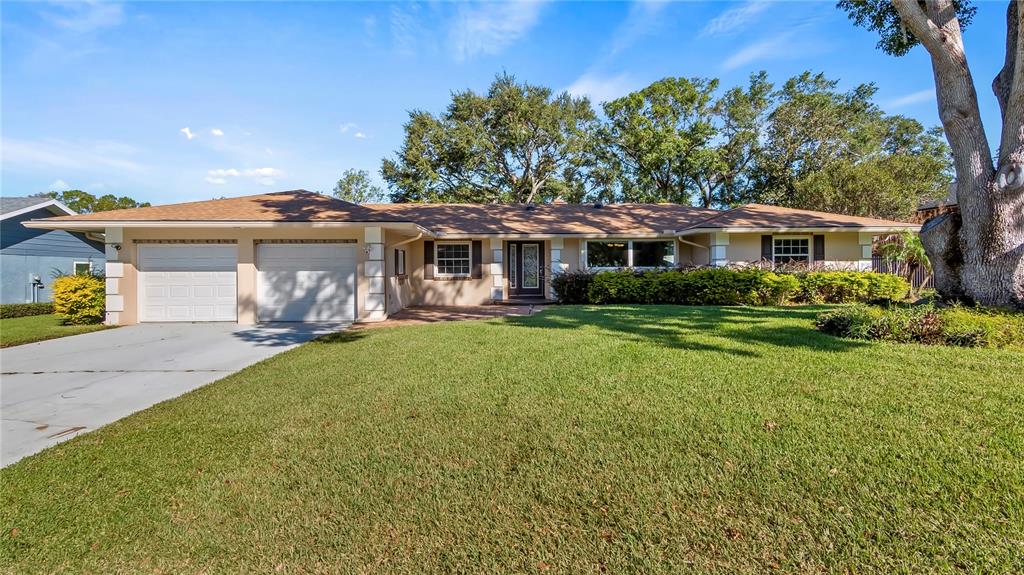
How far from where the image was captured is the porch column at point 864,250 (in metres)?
13.6

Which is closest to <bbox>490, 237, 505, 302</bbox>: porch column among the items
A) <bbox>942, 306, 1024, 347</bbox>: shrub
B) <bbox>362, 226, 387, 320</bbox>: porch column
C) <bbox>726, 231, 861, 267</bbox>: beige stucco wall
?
<bbox>362, 226, 387, 320</bbox>: porch column

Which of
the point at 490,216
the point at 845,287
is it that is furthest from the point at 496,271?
the point at 845,287

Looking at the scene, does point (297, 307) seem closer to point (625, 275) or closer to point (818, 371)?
point (625, 275)

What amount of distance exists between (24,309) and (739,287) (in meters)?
21.2

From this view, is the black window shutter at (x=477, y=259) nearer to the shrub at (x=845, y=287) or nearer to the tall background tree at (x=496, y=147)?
the shrub at (x=845, y=287)

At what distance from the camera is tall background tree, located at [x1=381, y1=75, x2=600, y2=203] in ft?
88.9

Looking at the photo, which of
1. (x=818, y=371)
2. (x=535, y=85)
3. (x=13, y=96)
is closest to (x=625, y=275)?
(x=818, y=371)

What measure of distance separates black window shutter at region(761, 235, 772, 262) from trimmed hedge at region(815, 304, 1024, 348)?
24.9 ft

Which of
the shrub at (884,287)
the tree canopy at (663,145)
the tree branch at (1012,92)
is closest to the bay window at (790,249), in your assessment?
the shrub at (884,287)

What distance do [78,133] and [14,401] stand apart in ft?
35.3

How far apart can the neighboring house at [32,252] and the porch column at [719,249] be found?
1927 centimetres

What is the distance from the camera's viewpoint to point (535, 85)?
1086 inches

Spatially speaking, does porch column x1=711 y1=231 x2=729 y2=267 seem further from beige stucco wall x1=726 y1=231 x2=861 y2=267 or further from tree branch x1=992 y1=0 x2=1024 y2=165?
tree branch x1=992 y1=0 x2=1024 y2=165

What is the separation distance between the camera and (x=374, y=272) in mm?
10383
